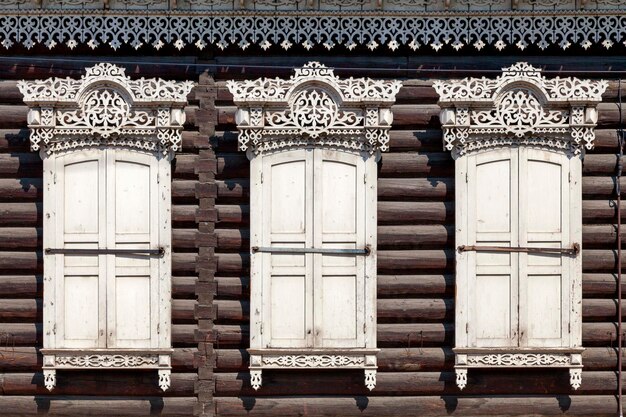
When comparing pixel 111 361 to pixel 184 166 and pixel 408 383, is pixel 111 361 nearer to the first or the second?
pixel 184 166

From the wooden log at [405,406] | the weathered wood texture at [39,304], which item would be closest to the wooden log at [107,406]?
the weathered wood texture at [39,304]

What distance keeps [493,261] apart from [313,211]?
65.2 inches

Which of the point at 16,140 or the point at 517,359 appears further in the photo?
the point at 16,140

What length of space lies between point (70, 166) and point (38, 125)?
45 centimetres

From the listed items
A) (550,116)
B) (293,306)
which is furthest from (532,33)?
(293,306)

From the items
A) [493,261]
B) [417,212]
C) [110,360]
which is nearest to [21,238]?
[110,360]

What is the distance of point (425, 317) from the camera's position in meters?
10.5

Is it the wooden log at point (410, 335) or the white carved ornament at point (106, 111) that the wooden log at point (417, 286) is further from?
the white carved ornament at point (106, 111)

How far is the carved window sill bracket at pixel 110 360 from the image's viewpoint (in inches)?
408

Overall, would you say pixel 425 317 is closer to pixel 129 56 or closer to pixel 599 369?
pixel 599 369

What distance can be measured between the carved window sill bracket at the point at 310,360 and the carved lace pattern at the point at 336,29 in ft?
8.94

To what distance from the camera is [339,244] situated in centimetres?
1042

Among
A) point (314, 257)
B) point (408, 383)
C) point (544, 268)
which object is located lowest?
point (408, 383)

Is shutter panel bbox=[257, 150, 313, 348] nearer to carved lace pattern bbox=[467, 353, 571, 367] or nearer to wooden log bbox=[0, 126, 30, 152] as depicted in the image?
carved lace pattern bbox=[467, 353, 571, 367]
